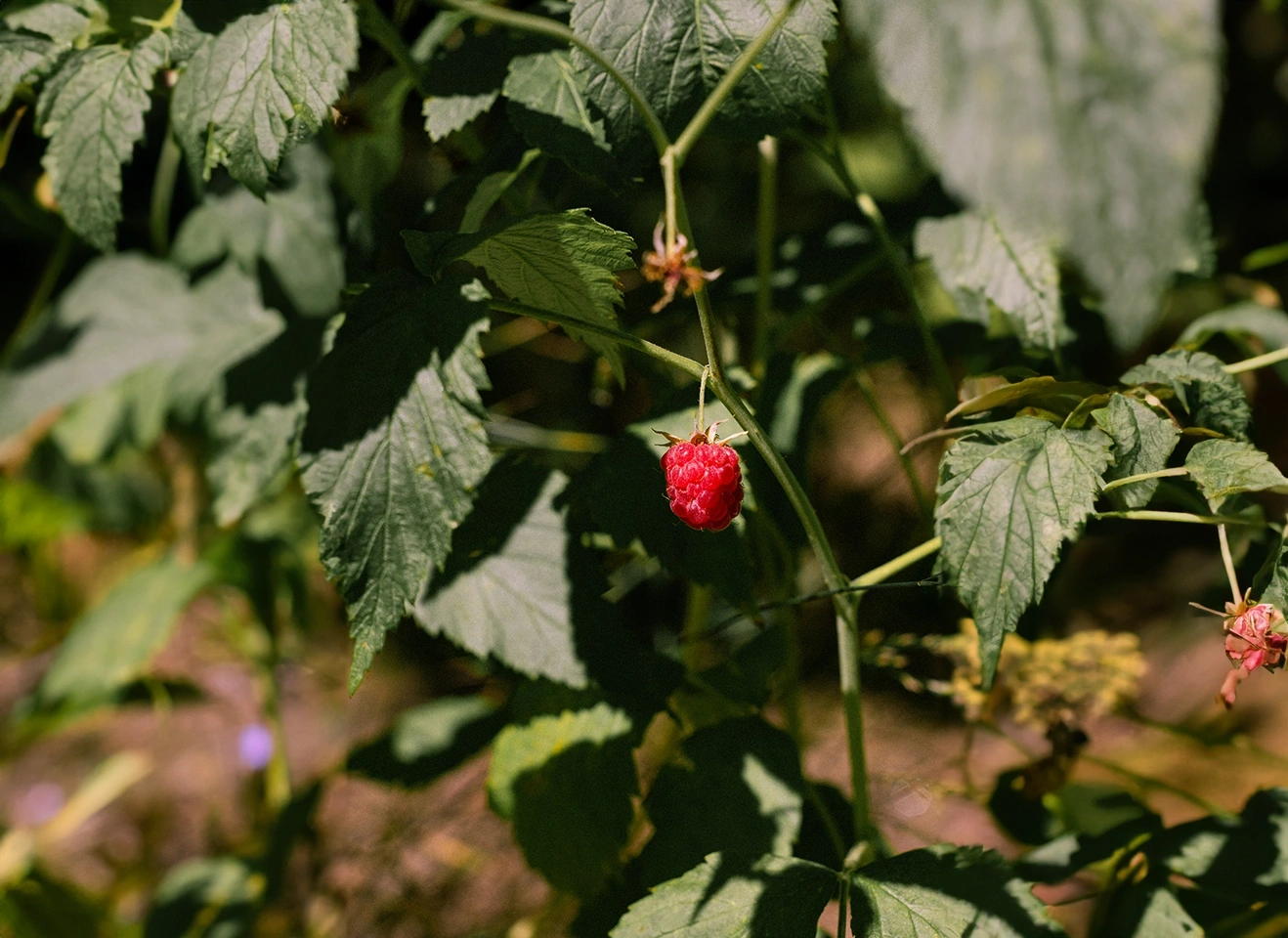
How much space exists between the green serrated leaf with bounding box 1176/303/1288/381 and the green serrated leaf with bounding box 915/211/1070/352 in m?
0.11

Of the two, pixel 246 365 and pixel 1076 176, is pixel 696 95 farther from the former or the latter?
pixel 246 365

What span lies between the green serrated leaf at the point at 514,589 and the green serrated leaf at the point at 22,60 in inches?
16.9

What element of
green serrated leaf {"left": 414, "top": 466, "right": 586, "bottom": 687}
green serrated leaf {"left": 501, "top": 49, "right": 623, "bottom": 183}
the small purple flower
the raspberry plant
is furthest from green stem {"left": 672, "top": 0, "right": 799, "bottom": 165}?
the small purple flower

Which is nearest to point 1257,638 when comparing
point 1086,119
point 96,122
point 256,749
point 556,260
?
point 1086,119

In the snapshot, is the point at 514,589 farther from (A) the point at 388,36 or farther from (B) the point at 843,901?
(A) the point at 388,36

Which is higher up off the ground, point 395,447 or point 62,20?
point 62,20

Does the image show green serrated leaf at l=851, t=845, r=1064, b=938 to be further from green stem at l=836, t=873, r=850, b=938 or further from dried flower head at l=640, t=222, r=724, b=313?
Answer: dried flower head at l=640, t=222, r=724, b=313

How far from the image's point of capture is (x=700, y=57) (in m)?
0.58

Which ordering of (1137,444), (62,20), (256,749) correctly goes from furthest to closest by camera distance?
(256,749) → (62,20) → (1137,444)

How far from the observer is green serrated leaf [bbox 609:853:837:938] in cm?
61

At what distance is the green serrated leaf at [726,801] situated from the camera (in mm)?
710

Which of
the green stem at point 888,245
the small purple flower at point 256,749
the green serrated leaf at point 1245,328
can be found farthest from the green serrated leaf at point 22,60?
the small purple flower at point 256,749

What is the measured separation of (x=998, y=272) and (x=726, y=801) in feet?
1.54

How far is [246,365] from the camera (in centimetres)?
93
